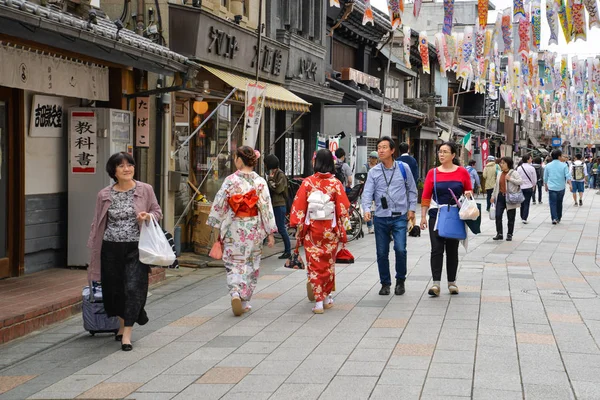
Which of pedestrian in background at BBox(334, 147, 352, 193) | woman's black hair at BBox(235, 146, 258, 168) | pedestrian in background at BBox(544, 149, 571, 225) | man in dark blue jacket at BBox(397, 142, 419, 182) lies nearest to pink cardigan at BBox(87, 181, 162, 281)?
woman's black hair at BBox(235, 146, 258, 168)

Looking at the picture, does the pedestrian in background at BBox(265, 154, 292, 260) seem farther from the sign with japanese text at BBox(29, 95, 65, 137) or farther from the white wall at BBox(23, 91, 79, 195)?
the sign with japanese text at BBox(29, 95, 65, 137)

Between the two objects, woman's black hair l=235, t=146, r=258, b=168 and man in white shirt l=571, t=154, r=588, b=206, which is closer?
woman's black hair l=235, t=146, r=258, b=168

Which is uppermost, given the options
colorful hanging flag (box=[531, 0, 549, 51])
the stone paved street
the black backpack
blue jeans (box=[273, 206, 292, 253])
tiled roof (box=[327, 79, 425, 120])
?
colorful hanging flag (box=[531, 0, 549, 51])

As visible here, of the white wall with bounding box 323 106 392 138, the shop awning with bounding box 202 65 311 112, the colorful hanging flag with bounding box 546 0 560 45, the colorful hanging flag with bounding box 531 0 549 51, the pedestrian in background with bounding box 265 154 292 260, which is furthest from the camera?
the white wall with bounding box 323 106 392 138

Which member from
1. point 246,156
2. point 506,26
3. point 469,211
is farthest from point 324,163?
point 506,26

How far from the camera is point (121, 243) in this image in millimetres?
7711

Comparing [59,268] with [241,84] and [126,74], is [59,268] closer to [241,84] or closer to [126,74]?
[126,74]

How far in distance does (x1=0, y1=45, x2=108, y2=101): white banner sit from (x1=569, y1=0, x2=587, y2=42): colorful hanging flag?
9.72 metres

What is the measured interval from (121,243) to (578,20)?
40.8 feet

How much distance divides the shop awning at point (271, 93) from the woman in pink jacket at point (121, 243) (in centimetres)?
736

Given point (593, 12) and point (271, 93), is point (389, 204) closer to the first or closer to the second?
point (271, 93)

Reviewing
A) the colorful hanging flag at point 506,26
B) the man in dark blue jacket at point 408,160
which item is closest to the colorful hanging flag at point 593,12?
the colorful hanging flag at point 506,26

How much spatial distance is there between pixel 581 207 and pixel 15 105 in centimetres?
2355

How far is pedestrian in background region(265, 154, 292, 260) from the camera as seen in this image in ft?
47.8
